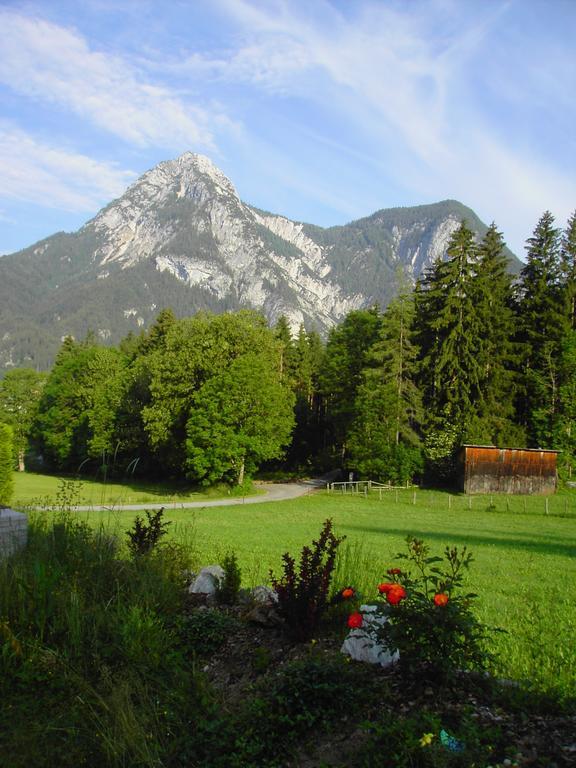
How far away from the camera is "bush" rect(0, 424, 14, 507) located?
23828 millimetres

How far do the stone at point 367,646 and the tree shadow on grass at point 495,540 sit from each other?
1109 cm

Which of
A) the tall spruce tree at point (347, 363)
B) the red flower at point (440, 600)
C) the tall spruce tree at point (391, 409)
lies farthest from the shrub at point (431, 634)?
the tall spruce tree at point (347, 363)

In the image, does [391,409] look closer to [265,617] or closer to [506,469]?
[506,469]

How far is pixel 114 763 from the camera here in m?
3.95

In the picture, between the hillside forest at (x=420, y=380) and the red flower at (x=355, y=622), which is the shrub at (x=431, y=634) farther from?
the hillside forest at (x=420, y=380)

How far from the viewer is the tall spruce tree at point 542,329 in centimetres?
4034

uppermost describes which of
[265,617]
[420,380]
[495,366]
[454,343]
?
[454,343]

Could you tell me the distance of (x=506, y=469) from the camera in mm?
37219

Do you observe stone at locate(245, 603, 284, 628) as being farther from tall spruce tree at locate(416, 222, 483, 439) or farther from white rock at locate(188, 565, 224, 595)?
tall spruce tree at locate(416, 222, 483, 439)

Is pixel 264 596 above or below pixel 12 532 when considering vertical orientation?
below

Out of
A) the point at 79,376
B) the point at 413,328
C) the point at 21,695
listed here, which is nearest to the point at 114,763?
the point at 21,695

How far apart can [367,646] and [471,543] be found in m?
13.2

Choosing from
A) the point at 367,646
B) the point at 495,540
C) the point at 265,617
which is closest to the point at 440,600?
the point at 367,646

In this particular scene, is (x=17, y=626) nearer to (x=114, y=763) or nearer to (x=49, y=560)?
(x=49, y=560)
